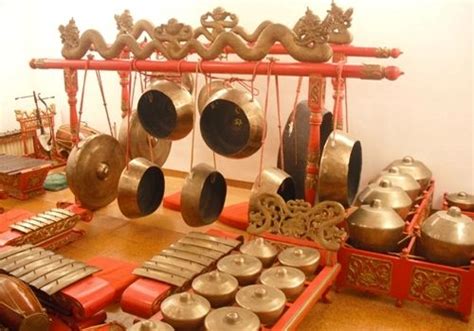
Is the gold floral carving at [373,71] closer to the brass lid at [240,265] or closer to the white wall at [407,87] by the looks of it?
the brass lid at [240,265]

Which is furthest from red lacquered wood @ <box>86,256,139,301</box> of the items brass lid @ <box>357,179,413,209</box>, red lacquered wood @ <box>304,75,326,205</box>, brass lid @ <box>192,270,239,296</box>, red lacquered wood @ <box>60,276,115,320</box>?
brass lid @ <box>357,179,413,209</box>

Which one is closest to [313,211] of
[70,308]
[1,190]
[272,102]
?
[70,308]

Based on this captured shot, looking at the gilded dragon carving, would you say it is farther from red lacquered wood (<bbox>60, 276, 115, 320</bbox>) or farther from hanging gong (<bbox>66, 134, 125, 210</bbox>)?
red lacquered wood (<bbox>60, 276, 115, 320</bbox>)

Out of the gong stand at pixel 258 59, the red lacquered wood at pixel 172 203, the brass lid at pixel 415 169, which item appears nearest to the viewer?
the gong stand at pixel 258 59

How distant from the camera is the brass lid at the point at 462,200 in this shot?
316 cm

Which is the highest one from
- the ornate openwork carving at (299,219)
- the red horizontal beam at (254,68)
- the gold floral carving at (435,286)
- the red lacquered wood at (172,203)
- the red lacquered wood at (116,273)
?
the red horizontal beam at (254,68)

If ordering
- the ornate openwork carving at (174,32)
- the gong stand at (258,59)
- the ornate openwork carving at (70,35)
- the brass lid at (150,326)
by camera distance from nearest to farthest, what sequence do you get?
the brass lid at (150,326) < the gong stand at (258,59) < the ornate openwork carving at (174,32) < the ornate openwork carving at (70,35)

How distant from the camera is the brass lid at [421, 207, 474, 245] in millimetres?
2301

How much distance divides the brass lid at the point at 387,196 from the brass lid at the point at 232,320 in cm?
114

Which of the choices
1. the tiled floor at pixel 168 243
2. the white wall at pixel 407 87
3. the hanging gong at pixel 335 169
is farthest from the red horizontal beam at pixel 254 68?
the white wall at pixel 407 87

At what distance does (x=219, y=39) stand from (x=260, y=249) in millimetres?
1016

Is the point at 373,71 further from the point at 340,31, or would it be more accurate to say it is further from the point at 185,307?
the point at 185,307

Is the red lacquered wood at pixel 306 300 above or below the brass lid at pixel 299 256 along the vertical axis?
below

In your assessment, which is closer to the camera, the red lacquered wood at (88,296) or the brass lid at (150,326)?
the brass lid at (150,326)
